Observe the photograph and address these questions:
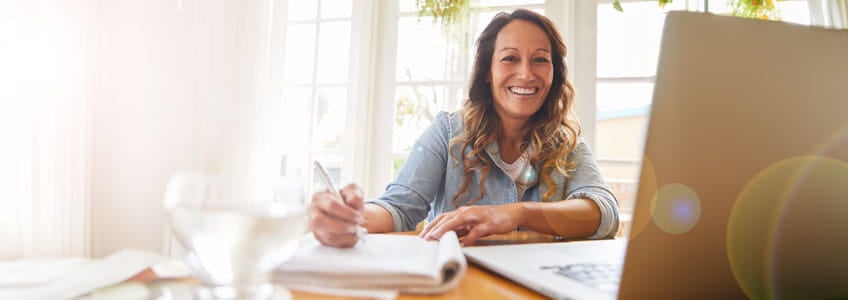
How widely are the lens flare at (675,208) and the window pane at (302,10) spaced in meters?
2.44

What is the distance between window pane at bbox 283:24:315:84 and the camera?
251cm

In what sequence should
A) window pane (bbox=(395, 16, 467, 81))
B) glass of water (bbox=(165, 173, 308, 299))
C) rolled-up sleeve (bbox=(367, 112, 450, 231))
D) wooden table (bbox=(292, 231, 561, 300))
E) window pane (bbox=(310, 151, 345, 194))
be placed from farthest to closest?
window pane (bbox=(310, 151, 345, 194)), window pane (bbox=(395, 16, 467, 81)), rolled-up sleeve (bbox=(367, 112, 450, 231)), wooden table (bbox=(292, 231, 561, 300)), glass of water (bbox=(165, 173, 308, 299))

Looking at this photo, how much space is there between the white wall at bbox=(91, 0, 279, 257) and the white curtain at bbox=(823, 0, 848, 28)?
8.34 feet

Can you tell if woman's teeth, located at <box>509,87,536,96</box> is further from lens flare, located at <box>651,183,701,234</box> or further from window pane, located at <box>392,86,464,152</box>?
lens flare, located at <box>651,183,701,234</box>

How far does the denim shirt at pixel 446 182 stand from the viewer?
3.99 ft

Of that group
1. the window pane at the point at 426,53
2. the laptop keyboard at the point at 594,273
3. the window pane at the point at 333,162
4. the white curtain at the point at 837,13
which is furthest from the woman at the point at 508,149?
the white curtain at the point at 837,13

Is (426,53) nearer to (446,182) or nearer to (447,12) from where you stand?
(447,12)

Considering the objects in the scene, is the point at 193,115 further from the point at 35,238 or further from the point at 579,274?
the point at 579,274

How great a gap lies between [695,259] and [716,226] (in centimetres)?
3

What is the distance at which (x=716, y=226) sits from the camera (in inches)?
14.1

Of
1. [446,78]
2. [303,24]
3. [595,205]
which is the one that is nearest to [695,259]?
[595,205]

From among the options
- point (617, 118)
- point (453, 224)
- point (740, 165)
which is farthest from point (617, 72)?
point (740, 165)

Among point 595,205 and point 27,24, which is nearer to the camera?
point 595,205

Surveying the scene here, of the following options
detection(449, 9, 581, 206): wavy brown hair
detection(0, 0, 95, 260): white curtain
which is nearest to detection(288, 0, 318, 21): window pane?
detection(0, 0, 95, 260): white curtain
